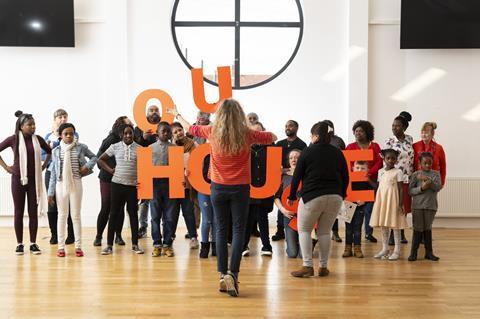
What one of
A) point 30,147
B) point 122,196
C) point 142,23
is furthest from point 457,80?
point 30,147

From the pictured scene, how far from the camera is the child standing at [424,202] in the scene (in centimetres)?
692

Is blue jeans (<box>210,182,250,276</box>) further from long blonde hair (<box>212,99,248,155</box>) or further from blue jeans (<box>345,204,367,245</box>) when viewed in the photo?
blue jeans (<box>345,204,367,245</box>)

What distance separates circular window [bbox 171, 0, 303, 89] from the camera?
9.66 metres

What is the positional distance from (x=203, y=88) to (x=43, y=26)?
10.8 ft

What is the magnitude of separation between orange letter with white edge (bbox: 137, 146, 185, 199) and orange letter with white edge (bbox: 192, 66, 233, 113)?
1.84 feet

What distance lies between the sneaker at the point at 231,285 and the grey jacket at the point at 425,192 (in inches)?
97.4

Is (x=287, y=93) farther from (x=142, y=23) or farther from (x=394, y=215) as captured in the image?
(x=394, y=215)

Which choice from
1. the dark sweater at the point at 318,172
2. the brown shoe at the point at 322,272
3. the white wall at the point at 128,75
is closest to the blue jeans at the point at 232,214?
the dark sweater at the point at 318,172

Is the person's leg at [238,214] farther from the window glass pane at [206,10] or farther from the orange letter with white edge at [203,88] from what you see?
the window glass pane at [206,10]

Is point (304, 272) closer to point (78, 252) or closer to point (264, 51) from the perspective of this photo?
point (78, 252)

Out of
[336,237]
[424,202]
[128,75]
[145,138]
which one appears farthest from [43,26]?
[424,202]

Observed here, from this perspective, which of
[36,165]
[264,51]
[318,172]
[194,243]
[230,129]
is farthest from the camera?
[264,51]

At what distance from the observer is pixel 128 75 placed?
944 cm

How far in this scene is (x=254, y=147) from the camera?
281 inches
